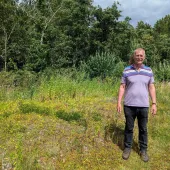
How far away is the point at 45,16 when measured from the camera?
784 inches

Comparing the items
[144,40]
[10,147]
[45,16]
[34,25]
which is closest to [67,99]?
[10,147]

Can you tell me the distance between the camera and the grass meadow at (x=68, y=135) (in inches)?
147

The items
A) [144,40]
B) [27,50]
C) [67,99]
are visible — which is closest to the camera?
[67,99]

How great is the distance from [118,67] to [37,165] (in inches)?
411

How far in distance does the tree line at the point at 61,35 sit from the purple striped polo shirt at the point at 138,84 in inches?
392

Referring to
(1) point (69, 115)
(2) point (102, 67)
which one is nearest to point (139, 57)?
(1) point (69, 115)

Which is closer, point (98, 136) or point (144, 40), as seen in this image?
point (98, 136)

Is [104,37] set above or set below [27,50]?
above

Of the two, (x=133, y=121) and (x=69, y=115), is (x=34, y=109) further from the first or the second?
(x=133, y=121)

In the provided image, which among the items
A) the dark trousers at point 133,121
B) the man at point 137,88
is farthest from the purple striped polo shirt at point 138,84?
the dark trousers at point 133,121

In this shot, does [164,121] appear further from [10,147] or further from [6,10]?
[6,10]

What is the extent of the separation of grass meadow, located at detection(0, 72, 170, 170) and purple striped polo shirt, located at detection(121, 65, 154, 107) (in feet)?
3.18

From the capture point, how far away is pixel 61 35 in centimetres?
1622

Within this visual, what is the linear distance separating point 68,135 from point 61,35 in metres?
12.5
